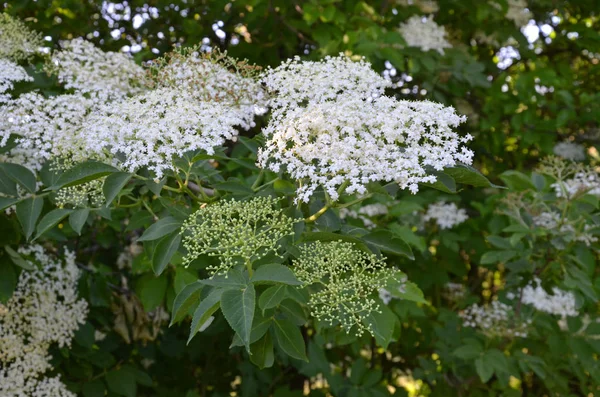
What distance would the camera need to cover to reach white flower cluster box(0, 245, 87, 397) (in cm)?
251

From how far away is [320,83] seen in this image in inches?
72.6

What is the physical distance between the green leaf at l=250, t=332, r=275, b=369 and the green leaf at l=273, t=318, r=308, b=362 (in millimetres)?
36

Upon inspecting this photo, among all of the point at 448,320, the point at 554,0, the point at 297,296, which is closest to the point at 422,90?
the point at 554,0

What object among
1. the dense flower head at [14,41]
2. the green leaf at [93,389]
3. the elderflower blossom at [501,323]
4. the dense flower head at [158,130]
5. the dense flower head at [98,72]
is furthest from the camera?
the elderflower blossom at [501,323]

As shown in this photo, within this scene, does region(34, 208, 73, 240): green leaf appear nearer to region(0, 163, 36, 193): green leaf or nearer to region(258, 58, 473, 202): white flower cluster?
region(0, 163, 36, 193): green leaf

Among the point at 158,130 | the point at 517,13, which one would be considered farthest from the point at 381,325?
the point at 517,13

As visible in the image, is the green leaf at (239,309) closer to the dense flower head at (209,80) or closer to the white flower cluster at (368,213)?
the dense flower head at (209,80)

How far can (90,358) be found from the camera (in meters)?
2.99

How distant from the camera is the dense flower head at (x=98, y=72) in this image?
2.27 m

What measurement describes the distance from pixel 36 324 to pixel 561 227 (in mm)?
2175

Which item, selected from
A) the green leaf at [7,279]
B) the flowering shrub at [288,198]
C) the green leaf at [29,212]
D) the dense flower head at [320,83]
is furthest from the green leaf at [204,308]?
the green leaf at [7,279]

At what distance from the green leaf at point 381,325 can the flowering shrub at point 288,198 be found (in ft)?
0.03

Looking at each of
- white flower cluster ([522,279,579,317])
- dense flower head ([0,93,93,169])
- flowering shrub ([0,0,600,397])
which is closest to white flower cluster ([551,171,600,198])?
flowering shrub ([0,0,600,397])

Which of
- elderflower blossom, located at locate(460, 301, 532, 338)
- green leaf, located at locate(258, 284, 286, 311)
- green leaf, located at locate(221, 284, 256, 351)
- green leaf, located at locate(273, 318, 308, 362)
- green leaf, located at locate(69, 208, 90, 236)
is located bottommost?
elderflower blossom, located at locate(460, 301, 532, 338)
